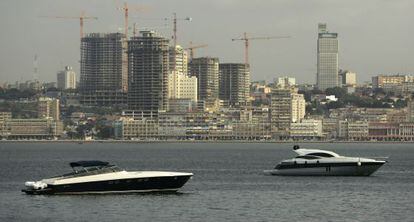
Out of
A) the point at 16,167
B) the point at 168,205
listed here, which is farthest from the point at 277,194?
the point at 16,167

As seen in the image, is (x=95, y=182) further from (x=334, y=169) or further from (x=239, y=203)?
(x=334, y=169)

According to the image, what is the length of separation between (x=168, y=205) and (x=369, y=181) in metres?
20.8

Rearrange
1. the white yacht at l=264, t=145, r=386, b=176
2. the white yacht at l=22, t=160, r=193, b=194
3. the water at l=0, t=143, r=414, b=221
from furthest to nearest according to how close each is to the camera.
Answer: the white yacht at l=264, t=145, r=386, b=176
the white yacht at l=22, t=160, r=193, b=194
the water at l=0, t=143, r=414, b=221

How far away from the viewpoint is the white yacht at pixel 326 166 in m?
82.6

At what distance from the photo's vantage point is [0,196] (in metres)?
66.2

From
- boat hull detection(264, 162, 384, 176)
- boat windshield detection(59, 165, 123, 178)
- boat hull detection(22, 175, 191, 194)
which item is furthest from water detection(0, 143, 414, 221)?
boat hull detection(264, 162, 384, 176)

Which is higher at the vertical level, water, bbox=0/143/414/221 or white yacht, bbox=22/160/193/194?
white yacht, bbox=22/160/193/194

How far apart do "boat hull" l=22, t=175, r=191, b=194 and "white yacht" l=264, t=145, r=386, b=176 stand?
17.8 meters

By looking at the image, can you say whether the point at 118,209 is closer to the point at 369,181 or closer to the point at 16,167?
the point at 369,181

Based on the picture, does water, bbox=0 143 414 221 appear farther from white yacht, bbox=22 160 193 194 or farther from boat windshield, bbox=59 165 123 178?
boat windshield, bbox=59 165 123 178

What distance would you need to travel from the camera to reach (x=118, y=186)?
213ft

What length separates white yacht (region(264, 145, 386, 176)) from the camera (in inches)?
3250

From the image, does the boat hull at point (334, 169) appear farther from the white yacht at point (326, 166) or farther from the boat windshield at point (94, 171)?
the boat windshield at point (94, 171)

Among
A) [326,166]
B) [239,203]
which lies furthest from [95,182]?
[326,166]
